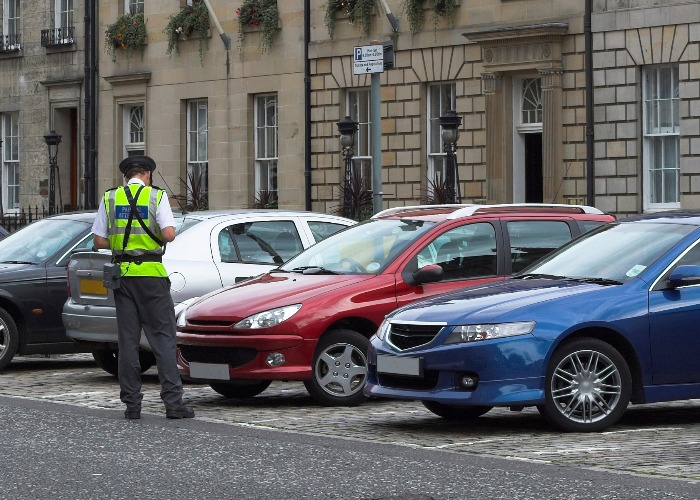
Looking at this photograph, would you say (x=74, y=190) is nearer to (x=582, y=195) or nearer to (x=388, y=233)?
(x=582, y=195)

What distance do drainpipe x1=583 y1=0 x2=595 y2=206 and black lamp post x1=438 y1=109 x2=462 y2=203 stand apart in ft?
7.28

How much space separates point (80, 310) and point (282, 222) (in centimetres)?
216

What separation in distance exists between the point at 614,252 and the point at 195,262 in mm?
4645

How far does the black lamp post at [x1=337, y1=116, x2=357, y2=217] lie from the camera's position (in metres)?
30.5

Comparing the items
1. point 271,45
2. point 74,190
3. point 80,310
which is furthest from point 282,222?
point 74,190

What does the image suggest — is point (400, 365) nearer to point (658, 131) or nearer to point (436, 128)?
point (658, 131)

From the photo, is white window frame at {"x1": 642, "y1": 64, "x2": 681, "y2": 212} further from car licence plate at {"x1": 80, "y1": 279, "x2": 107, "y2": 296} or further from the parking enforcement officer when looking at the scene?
the parking enforcement officer

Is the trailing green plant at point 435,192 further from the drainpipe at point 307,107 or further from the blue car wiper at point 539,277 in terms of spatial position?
the blue car wiper at point 539,277

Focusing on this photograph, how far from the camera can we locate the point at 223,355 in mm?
13992

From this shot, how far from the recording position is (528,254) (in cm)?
1503

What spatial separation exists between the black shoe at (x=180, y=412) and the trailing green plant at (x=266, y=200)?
23.8 meters

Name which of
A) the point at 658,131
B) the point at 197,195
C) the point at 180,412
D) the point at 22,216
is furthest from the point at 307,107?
the point at 180,412

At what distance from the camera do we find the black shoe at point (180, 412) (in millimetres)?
13289

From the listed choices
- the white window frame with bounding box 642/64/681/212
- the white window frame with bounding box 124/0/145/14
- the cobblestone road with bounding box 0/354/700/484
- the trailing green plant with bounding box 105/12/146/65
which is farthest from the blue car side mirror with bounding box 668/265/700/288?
the white window frame with bounding box 124/0/145/14
